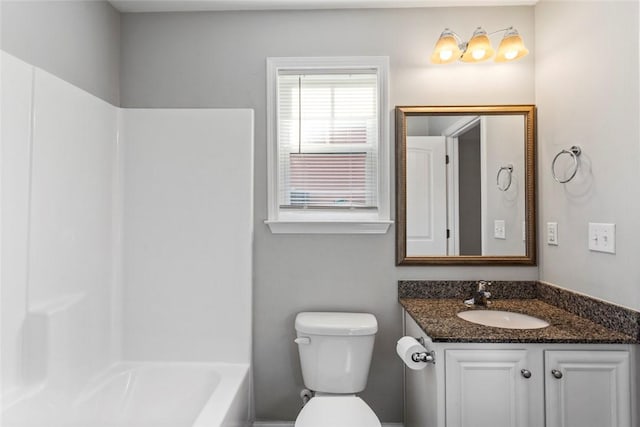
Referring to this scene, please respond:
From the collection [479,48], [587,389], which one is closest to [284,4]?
[479,48]

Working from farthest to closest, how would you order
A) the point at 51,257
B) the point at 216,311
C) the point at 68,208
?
the point at 216,311, the point at 68,208, the point at 51,257

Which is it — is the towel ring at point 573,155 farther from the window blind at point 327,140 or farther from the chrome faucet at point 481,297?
the window blind at point 327,140

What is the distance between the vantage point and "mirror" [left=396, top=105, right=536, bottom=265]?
2.14 meters

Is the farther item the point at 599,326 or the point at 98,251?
the point at 98,251

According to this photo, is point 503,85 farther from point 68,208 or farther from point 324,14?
point 68,208

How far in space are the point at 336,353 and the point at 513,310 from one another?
90 centimetres

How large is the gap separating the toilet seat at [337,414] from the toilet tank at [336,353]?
0.21m

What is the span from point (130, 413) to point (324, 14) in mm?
2338

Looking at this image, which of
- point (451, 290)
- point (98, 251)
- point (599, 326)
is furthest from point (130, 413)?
point (599, 326)

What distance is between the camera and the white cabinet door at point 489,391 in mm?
1484

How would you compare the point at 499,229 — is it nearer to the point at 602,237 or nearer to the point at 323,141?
the point at 602,237

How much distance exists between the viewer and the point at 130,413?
74.3 inches

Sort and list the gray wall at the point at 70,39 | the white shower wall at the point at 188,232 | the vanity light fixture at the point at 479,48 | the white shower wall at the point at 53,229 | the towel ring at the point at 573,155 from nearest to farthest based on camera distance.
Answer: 1. the white shower wall at the point at 53,229
2. the gray wall at the point at 70,39
3. the towel ring at the point at 573,155
4. the vanity light fixture at the point at 479,48
5. the white shower wall at the point at 188,232

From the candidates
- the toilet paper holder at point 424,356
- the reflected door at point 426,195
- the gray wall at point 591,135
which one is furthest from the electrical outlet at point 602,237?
the toilet paper holder at point 424,356
